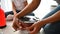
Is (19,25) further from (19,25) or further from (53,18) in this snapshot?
(53,18)

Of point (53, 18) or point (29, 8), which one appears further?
point (29, 8)

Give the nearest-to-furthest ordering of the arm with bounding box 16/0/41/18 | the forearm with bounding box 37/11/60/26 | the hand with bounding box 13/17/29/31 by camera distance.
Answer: the forearm with bounding box 37/11/60/26 → the hand with bounding box 13/17/29/31 → the arm with bounding box 16/0/41/18

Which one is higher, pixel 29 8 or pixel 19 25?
pixel 29 8

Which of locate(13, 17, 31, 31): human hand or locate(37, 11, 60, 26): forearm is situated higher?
locate(37, 11, 60, 26): forearm

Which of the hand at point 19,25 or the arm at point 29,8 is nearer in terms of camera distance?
the hand at point 19,25

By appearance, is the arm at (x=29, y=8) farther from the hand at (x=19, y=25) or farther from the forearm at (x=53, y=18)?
the forearm at (x=53, y=18)

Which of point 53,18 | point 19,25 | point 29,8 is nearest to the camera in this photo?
point 53,18

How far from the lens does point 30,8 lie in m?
1.19

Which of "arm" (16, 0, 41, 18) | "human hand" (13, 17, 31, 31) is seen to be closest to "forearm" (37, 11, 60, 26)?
"human hand" (13, 17, 31, 31)

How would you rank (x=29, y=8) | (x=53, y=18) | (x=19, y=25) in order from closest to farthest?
(x=53, y=18) < (x=19, y=25) < (x=29, y=8)

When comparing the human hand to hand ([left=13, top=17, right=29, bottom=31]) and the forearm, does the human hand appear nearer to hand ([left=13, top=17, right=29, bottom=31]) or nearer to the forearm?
hand ([left=13, top=17, right=29, bottom=31])

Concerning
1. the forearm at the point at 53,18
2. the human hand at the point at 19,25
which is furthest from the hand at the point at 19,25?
the forearm at the point at 53,18

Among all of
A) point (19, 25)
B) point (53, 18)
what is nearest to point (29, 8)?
point (19, 25)

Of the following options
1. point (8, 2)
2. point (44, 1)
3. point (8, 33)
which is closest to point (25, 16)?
point (8, 33)
